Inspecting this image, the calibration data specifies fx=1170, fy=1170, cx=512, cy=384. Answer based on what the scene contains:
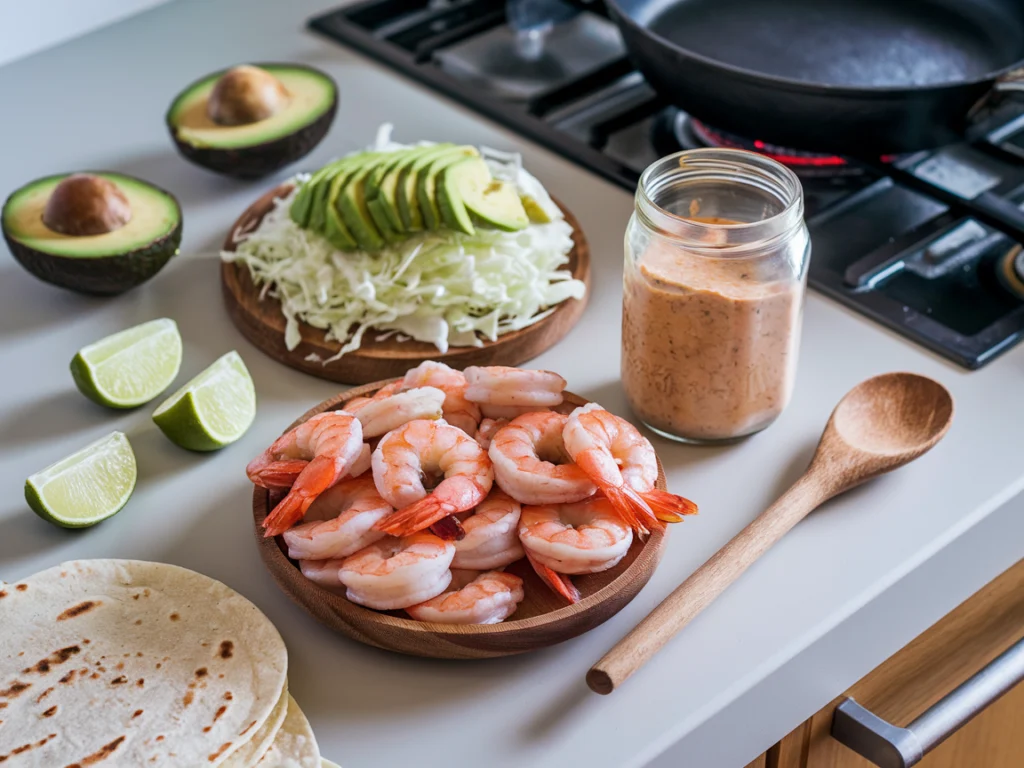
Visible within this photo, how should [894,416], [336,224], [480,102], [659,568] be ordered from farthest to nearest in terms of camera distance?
[480,102], [336,224], [894,416], [659,568]

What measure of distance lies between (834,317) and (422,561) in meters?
0.70

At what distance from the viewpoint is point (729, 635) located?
1080 millimetres

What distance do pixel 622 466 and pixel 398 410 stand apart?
0.23 meters

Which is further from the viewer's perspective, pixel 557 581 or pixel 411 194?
pixel 411 194

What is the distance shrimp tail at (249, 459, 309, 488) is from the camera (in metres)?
1.14

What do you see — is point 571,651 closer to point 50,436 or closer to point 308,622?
point 308,622

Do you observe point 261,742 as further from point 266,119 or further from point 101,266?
point 266,119

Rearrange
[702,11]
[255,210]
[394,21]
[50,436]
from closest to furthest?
[50,436], [255,210], [702,11], [394,21]

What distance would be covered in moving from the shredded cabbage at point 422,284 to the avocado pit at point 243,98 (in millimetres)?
260

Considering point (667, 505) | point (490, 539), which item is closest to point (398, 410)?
point (490, 539)

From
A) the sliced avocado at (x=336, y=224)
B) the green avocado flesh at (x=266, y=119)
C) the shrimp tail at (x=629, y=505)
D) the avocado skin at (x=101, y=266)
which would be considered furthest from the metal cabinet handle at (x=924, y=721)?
the green avocado flesh at (x=266, y=119)

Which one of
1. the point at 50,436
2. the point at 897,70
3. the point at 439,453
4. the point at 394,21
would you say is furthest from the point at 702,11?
the point at 50,436

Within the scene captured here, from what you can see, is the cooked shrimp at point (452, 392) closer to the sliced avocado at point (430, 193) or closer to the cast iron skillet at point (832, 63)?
the sliced avocado at point (430, 193)

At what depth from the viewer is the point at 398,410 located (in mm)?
1159
